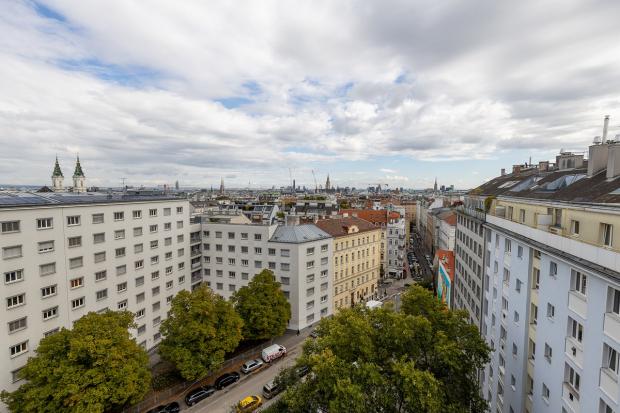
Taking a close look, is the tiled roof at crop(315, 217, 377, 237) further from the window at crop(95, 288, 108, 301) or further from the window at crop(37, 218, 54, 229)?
the window at crop(37, 218, 54, 229)

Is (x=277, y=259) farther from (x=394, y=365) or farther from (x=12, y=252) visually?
(x=394, y=365)

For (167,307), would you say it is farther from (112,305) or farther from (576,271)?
(576,271)

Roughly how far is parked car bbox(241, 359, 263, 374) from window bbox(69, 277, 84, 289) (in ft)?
81.6

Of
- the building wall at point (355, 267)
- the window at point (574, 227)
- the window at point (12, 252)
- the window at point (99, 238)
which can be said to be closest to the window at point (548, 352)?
the window at point (574, 227)

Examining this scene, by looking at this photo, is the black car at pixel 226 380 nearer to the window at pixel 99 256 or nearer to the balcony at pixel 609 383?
the window at pixel 99 256

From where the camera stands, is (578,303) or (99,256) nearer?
(578,303)

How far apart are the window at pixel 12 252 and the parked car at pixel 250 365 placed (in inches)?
1229

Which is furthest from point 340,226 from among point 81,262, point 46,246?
point 46,246

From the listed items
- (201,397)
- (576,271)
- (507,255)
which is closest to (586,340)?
(576,271)

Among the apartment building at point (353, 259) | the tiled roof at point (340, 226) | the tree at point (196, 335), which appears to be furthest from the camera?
the tiled roof at point (340, 226)

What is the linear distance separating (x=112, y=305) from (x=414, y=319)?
43.4 m

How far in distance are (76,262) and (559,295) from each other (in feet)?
169

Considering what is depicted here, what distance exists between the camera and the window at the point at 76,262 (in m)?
41.0

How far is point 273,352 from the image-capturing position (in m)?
49.3
